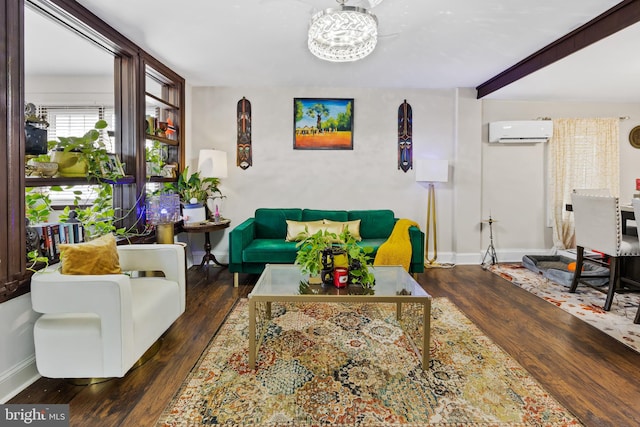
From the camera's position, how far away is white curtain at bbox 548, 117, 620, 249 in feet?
16.1

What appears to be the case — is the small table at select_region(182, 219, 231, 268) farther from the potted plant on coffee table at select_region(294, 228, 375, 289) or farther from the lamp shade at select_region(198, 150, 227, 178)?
the potted plant on coffee table at select_region(294, 228, 375, 289)

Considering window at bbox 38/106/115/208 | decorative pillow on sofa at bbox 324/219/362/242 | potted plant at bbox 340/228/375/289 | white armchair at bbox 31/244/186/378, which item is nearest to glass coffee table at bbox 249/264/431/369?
potted plant at bbox 340/228/375/289

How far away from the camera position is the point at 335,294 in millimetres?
2213

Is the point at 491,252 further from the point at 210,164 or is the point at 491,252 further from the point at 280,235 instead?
the point at 210,164

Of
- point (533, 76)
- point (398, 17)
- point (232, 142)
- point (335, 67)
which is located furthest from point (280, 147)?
point (533, 76)

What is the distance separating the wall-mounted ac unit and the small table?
3.78 metres

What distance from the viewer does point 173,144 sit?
423 cm

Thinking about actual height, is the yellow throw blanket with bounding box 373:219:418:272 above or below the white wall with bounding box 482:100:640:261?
below

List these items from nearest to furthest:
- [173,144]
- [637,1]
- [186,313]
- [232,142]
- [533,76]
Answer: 1. [637,1]
2. [186,313]
3. [533,76]
4. [173,144]
5. [232,142]

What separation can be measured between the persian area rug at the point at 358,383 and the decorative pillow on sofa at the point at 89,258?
834 millimetres

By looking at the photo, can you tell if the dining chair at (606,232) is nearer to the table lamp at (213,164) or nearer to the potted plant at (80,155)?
the table lamp at (213,164)

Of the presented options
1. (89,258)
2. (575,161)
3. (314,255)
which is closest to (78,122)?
(89,258)

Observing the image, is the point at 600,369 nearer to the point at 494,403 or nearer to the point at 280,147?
the point at 494,403

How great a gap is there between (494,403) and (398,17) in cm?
262
